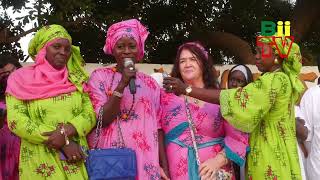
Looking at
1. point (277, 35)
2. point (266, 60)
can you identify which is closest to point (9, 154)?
point (266, 60)

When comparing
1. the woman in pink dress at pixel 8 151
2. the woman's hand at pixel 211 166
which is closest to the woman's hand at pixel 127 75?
the woman's hand at pixel 211 166

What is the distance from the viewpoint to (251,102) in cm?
322

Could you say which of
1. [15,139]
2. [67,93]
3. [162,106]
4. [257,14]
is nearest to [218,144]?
[162,106]

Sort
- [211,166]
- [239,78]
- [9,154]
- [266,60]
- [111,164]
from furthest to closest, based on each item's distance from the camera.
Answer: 1. [239,78]
2. [9,154]
3. [266,60]
4. [211,166]
5. [111,164]

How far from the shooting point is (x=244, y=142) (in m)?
3.43

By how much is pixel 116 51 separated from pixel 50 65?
1.41 feet

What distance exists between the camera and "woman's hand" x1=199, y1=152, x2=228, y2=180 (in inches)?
130

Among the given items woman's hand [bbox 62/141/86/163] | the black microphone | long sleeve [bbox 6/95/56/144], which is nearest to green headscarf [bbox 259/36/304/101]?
the black microphone

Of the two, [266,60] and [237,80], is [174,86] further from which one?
[237,80]

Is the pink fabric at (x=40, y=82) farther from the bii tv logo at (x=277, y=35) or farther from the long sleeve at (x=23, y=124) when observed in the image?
the bii tv logo at (x=277, y=35)

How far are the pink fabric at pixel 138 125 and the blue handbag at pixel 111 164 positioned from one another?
106mm

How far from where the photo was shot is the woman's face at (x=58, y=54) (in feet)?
10.7

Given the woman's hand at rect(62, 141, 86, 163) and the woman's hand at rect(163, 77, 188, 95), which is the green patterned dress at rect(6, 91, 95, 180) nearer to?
the woman's hand at rect(62, 141, 86, 163)

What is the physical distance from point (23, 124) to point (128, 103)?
654mm
